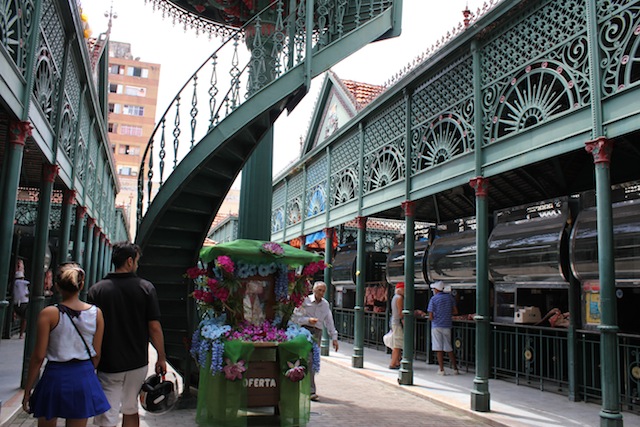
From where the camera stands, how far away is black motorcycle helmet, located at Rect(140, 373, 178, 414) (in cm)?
528

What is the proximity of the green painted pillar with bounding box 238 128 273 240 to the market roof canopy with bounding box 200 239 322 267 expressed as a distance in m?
1.34

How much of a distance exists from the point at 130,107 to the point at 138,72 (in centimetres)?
539

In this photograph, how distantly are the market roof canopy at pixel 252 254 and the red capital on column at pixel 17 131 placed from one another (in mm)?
2706

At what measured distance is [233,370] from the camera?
6988 millimetres

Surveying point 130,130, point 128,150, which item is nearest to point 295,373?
point 128,150

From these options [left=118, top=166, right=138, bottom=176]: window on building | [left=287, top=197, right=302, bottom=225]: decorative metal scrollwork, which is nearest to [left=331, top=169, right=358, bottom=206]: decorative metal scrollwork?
[left=287, top=197, right=302, bottom=225]: decorative metal scrollwork

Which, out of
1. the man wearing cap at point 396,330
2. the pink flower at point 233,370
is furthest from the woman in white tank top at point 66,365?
the man wearing cap at point 396,330

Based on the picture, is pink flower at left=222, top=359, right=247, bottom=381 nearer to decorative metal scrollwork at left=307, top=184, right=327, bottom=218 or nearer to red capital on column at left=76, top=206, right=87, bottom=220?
red capital on column at left=76, top=206, right=87, bottom=220

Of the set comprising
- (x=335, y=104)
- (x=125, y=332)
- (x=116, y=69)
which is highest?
(x=116, y=69)

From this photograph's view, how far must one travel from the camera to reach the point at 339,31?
937cm

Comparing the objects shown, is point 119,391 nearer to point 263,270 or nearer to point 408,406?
point 263,270

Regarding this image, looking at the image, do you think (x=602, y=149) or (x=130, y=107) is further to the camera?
(x=130, y=107)

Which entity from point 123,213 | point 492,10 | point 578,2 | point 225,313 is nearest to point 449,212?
point 492,10

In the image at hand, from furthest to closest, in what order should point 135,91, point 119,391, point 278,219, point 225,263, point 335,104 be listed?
point 135,91
point 278,219
point 335,104
point 225,263
point 119,391
